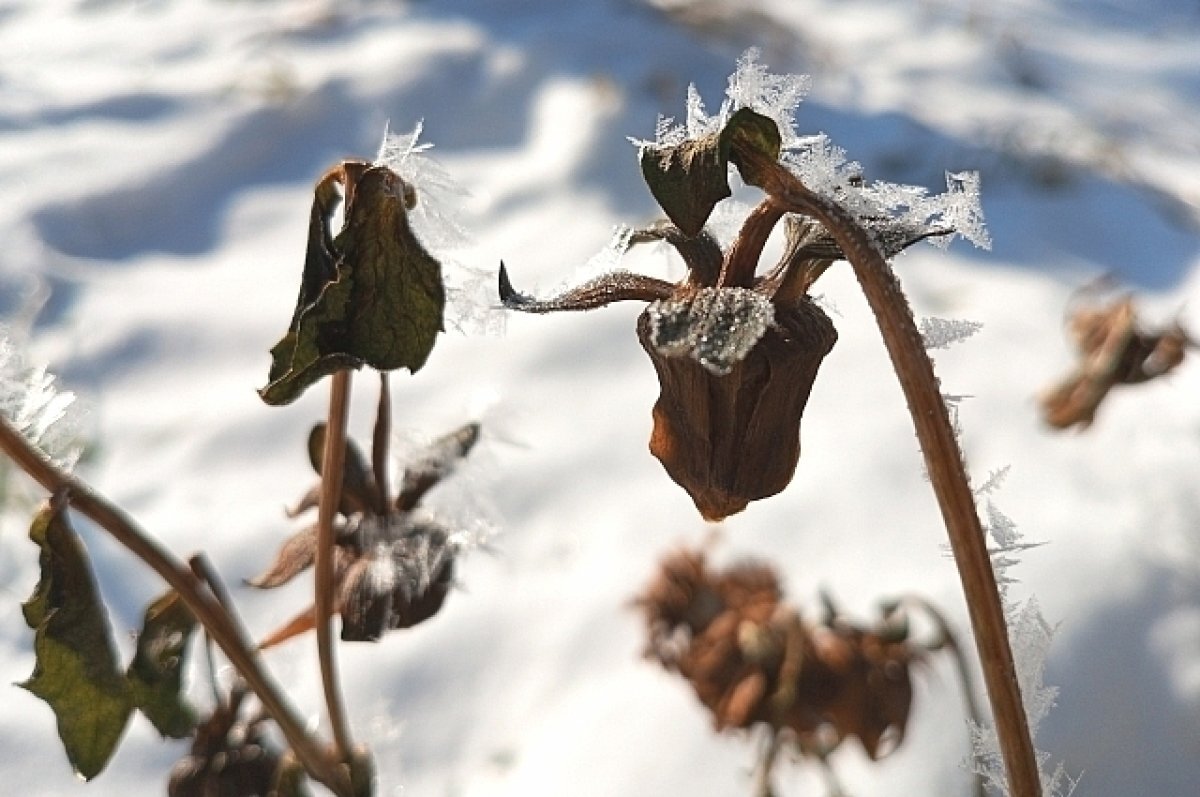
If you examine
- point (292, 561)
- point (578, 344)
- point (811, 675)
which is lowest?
point (578, 344)

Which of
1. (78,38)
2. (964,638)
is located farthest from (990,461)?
(78,38)

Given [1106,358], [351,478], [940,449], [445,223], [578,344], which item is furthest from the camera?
[578,344]

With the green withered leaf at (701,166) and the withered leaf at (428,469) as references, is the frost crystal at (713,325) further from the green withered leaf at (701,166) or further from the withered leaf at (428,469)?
A: the withered leaf at (428,469)

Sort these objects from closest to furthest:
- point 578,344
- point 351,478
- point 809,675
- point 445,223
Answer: point 445,223
point 351,478
point 809,675
point 578,344

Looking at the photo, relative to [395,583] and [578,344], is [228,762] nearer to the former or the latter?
[395,583]

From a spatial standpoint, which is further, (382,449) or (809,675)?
(809,675)

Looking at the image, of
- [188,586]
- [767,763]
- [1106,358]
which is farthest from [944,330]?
[1106,358]

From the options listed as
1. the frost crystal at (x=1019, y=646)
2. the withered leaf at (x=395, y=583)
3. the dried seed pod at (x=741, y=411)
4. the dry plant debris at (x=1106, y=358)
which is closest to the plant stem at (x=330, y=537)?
the withered leaf at (x=395, y=583)
